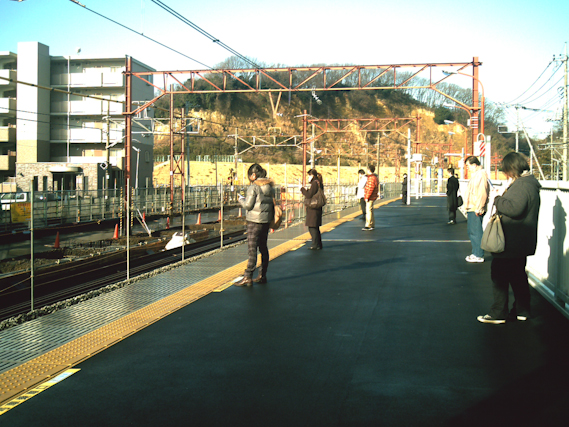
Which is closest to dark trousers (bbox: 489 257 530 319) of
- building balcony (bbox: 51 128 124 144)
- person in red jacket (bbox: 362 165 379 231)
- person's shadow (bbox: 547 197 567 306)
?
person's shadow (bbox: 547 197 567 306)

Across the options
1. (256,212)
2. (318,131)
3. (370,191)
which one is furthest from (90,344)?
(318,131)

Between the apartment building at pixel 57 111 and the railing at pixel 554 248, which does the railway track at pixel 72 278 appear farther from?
the apartment building at pixel 57 111

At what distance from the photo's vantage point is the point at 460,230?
1694cm

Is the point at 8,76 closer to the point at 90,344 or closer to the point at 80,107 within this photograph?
the point at 80,107

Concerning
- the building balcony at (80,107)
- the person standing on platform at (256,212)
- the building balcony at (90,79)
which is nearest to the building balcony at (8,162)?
the building balcony at (80,107)

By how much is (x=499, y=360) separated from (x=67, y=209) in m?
24.9

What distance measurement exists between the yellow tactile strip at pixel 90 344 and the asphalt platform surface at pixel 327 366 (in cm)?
15

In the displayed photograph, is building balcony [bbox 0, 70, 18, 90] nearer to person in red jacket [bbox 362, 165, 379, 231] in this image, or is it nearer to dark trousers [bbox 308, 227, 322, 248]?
person in red jacket [bbox 362, 165, 379, 231]

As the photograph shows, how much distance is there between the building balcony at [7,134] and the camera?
50844 mm

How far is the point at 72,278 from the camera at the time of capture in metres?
13.1

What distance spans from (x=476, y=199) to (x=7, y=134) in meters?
49.1

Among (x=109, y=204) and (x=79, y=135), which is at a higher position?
(x=79, y=135)

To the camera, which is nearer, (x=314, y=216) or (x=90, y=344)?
(x=90, y=344)

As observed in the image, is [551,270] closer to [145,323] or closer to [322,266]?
[322,266]
